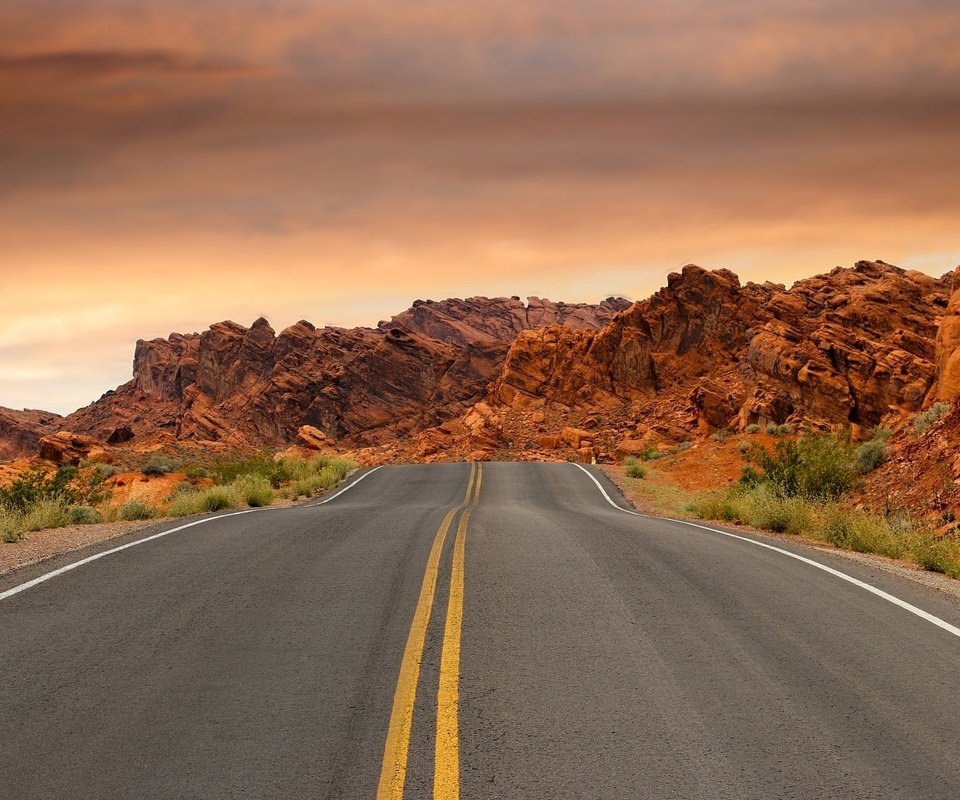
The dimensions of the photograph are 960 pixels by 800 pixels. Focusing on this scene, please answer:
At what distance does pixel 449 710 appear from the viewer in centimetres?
543

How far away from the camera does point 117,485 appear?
3766 centimetres

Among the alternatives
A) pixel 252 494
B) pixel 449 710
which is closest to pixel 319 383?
pixel 252 494

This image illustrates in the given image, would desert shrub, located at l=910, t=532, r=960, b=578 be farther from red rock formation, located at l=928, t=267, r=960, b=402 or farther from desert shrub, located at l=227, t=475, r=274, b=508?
desert shrub, located at l=227, t=475, r=274, b=508

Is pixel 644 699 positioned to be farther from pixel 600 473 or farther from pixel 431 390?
pixel 431 390

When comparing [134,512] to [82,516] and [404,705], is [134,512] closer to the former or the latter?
[82,516]

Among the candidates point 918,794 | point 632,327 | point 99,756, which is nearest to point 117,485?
point 99,756

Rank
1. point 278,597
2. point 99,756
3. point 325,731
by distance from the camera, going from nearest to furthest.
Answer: point 99,756
point 325,731
point 278,597

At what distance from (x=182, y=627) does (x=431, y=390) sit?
328 feet

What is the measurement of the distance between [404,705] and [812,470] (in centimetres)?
2042

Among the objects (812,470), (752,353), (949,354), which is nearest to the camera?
(812,470)

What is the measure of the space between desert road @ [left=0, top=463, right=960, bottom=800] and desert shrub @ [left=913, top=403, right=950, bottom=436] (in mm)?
13839

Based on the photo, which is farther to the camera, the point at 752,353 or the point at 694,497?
the point at 752,353

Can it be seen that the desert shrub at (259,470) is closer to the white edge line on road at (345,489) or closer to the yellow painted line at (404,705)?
the white edge line on road at (345,489)

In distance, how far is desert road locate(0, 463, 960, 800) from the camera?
4.57m
